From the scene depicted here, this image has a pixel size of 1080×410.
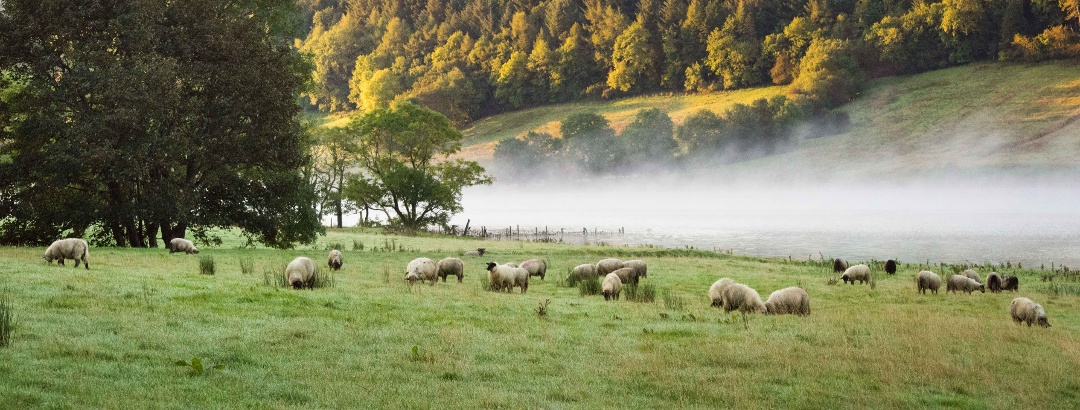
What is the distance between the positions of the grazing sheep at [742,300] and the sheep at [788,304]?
→ 8.8 inches

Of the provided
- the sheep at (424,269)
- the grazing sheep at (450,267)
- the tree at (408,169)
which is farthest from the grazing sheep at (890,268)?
the tree at (408,169)

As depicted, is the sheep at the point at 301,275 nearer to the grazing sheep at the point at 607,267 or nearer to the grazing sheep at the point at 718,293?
the grazing sheep at the point at 718,293

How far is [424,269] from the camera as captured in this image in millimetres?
25344

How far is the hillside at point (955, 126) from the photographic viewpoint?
379 feet

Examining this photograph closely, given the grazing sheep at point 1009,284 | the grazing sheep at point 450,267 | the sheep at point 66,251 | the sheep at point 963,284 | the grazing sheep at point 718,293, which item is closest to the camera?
the sheep at point 66,251

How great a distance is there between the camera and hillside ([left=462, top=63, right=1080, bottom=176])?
379 feet

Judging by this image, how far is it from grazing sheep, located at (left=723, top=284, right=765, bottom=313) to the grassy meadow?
57 centimetres

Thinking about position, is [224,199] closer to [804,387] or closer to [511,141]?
[804,387]

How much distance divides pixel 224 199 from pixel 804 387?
109ft

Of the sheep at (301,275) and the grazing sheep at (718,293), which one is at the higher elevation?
the sheep at (301,275)

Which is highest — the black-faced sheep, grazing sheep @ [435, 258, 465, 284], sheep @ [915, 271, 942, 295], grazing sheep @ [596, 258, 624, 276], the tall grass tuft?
the tall grass tuft

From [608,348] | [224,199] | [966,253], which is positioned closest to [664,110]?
[966,253]

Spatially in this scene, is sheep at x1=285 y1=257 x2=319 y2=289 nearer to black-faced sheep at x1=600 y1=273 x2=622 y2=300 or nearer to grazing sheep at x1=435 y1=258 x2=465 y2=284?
grazing sheep at x1=435 y1=258 x2=465 y2=284

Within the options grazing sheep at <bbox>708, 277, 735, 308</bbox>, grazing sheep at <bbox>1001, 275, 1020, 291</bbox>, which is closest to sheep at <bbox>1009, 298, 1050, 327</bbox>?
grazing sheep at <bbox>708, 277, 735, 308</bbox>
